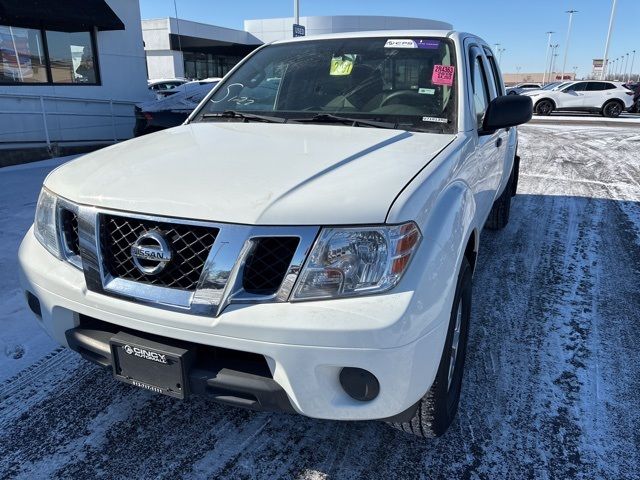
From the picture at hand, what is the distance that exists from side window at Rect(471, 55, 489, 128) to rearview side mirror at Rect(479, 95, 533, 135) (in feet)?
0.77

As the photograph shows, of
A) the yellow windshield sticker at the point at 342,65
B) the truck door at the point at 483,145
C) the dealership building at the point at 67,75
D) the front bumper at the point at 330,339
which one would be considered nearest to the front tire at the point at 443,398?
the front bumper at the point at 330,339

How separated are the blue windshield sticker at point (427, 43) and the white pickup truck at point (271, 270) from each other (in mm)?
901

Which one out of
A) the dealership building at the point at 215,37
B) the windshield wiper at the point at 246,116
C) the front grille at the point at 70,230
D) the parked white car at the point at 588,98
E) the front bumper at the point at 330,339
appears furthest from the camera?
the dealership building at the point at 215,37

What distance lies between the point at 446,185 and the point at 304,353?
3.15ft

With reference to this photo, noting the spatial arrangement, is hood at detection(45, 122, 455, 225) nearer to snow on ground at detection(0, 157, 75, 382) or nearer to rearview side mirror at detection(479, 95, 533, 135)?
rearview side mirror at detection(479, 95, 533, 135)

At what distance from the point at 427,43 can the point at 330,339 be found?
2.22m

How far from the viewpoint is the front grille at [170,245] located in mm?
1759

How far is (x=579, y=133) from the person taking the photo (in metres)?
14.8

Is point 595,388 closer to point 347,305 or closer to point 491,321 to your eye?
point 491,321

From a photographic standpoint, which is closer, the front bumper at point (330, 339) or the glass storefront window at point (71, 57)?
the front bumper at point (330, 339)

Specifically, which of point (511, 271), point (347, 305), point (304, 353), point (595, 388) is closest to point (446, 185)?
point (347, 305)

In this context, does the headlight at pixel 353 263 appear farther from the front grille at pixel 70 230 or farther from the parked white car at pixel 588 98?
the parked white car at pixel 588 98

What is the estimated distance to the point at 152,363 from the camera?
1883mm

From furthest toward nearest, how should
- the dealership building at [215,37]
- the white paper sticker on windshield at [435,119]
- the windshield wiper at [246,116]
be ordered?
the dealership building at [215,37], the windshield wiper at [246,116], the white paper sticker on windshield at [435,119]
